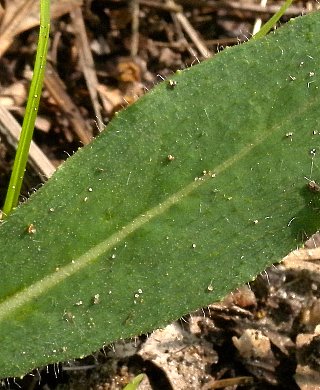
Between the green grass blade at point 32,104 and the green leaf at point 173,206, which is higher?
the green grass blade at point 32,104

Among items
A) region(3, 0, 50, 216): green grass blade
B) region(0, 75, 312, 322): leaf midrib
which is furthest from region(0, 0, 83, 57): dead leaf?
region(0, 75, 312, 322): leaf midrib

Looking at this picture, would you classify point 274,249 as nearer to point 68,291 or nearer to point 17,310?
point 68,291

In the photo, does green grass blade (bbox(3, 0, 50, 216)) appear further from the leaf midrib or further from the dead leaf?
the dead leaf

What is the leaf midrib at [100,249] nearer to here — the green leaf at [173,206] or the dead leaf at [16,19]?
the green leaf at [173,206]

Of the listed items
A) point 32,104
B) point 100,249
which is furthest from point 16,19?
point 100,249

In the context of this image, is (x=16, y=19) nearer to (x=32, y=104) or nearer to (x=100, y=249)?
(x=32, y=104)

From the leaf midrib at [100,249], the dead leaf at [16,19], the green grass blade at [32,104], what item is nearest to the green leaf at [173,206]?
the leaf midrib at [100,249]
